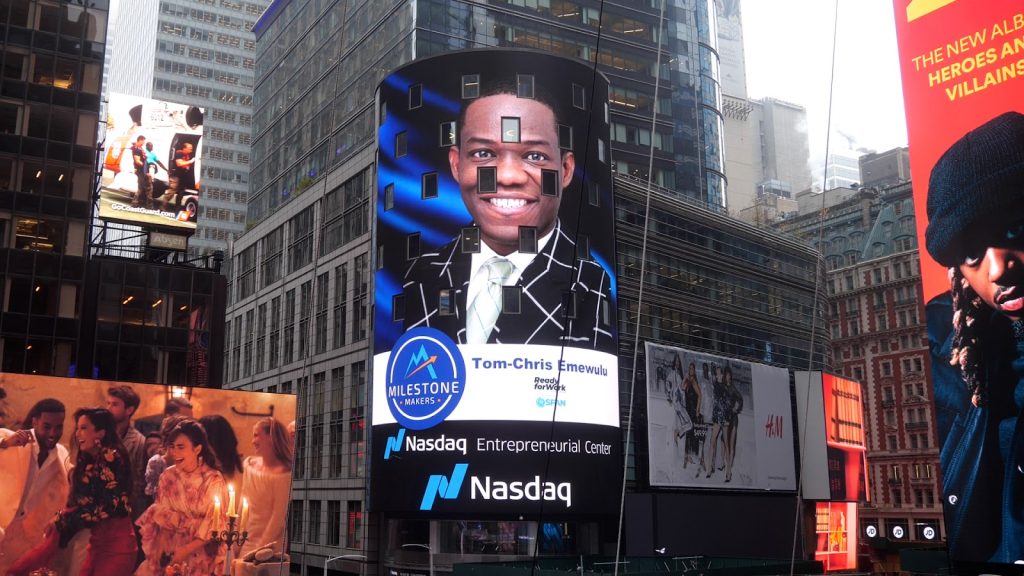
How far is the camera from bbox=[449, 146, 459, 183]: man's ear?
59250 millimetres

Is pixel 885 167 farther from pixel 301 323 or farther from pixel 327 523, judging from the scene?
pixel 327 523

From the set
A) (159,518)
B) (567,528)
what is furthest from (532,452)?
(159,518)

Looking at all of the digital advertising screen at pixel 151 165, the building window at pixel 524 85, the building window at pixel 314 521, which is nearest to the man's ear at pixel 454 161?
the building window at pixel 524 85

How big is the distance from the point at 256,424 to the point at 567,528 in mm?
19215

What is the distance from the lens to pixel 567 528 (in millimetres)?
59688

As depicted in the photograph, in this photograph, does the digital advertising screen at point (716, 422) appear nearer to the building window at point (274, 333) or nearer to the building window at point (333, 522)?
the building window at point (333, 522)

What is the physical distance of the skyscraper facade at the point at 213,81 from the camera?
162 m

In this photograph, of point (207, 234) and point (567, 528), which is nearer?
point (567, 528)

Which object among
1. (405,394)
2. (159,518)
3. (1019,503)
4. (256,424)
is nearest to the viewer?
(1019,503)

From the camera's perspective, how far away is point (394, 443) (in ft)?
191

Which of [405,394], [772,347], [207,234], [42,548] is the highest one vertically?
[207,234]

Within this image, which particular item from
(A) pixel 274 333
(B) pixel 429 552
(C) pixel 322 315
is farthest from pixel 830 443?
(A) pixel 274 333

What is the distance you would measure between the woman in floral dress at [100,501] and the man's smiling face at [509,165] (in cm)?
2288

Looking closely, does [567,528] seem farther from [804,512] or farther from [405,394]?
[804,512]
